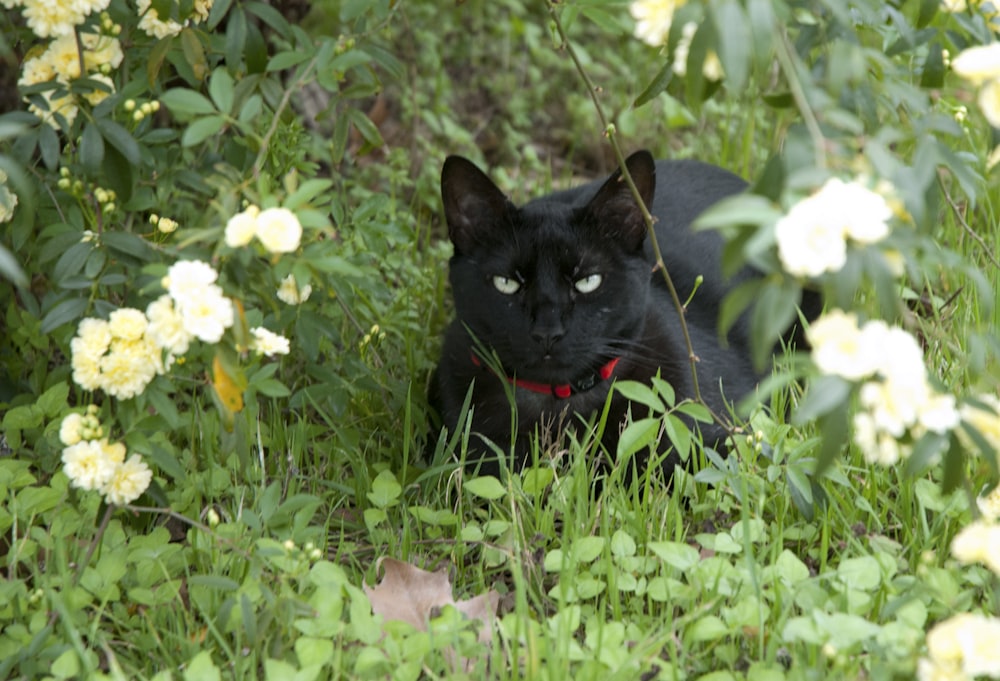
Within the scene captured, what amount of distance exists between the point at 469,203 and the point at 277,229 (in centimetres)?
114

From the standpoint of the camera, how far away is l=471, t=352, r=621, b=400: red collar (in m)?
2.43

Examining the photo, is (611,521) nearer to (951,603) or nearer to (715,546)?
(715,546)

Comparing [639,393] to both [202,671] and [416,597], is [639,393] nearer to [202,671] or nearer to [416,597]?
[416,597]

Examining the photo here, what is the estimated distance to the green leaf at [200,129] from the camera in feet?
5.14

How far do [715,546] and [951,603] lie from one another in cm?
40

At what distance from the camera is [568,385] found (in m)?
2.43

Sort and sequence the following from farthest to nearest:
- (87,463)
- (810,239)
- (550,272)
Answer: (550,272)
(87,463)
(810,239)

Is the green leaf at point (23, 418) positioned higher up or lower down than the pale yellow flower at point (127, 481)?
lower down

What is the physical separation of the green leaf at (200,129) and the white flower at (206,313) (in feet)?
0.92

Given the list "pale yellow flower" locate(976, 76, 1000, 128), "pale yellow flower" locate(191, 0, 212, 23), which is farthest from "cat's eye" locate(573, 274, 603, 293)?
"pale yellow flower" locate(976, 76, 1000, 128)

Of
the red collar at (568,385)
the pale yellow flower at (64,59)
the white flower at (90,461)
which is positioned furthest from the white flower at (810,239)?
the red collar at (568,385)

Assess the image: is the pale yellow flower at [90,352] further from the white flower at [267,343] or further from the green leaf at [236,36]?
the green leaf at [236,36]

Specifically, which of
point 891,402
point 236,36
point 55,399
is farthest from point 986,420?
point 55,399

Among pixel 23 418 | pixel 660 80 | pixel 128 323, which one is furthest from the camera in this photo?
pixel 23 418
